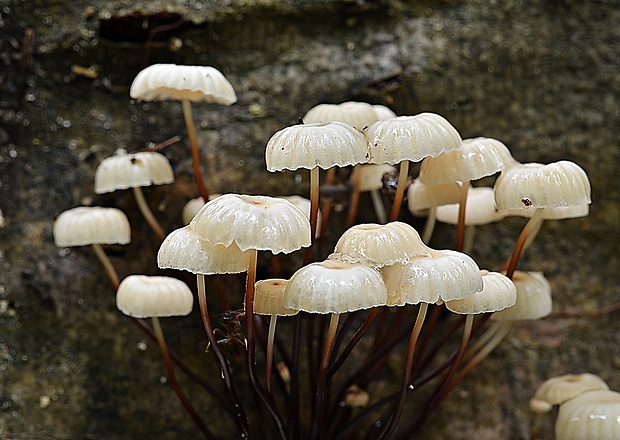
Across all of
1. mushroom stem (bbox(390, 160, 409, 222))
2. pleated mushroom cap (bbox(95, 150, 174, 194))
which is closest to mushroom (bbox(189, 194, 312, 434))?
mushroom stem (bbox(390, 160, 409, 222))

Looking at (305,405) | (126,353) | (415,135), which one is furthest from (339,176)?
(126,353)

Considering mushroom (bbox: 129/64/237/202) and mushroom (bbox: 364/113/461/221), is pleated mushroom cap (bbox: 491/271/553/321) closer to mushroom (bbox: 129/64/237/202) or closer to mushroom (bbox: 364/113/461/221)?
mushroom (bbox: 364/113/461/221)

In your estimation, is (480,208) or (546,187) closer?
(546,187)

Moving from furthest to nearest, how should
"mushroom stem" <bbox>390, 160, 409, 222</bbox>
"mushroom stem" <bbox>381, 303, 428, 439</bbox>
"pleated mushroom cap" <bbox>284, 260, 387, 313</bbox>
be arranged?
1. "mushroom stem" <bbox>390, 160, 409, 222</bbox>
2. "mushroom stem" <bbox>381, 303, 428, 439</bbox>
3. "pleated mushroom cap" <bbox>284, 260, 387, 313</bbox>

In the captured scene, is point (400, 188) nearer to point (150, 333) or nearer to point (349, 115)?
point (349, 115)

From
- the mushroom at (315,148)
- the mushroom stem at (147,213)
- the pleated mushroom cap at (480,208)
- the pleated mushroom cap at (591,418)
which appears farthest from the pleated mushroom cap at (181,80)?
the pleated mushroom cap at (591,418)

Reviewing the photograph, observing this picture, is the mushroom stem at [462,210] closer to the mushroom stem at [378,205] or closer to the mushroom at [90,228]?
the mushroom stem at [378,205]

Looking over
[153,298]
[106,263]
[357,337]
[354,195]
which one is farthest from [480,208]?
[106,263]
